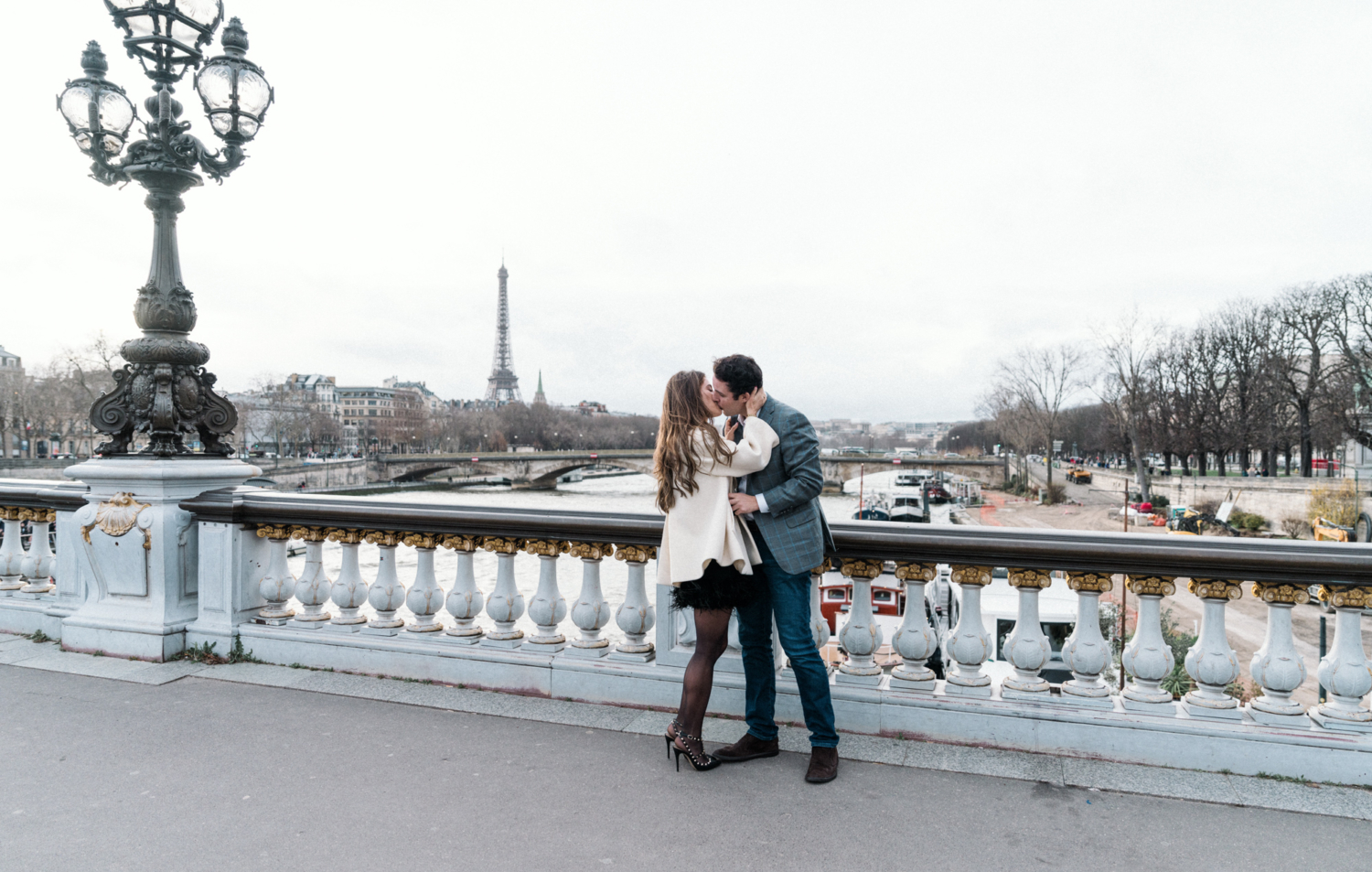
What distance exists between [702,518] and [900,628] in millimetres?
1177

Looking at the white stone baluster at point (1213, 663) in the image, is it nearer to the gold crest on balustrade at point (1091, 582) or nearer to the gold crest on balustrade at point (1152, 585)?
the gold crest on balustrade at point (1152, 585)

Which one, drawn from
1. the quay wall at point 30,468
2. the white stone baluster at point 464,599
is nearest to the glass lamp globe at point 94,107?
the white stone baluster at point 464,599

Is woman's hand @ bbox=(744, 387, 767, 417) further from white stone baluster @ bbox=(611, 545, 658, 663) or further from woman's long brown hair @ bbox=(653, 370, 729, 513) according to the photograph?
white stone baluster @ bbox=(611, 545, 658, 663)

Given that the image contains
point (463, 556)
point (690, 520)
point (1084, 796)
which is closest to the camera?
point (1084, 796)

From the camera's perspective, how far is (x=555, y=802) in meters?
2.85

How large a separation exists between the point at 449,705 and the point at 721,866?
6.07 ft

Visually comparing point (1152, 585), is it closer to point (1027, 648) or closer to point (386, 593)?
point (1027, 648)

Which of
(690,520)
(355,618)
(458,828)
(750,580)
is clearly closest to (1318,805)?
(750,580)

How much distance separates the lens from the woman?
3023mm

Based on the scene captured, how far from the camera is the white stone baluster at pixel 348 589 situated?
14.3 ft

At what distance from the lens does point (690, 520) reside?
3.10m

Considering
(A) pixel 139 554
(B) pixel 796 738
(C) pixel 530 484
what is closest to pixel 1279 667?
(B) pixel 796 738

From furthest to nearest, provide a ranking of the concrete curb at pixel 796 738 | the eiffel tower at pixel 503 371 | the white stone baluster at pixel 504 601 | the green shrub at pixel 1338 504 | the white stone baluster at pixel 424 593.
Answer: the eiffel tower at pixel 503 371 < the green shrub at pixel 1338 504 < the white stone baluster at pixel 424 593 < the white stone baluster at pixel 504 601 < the concrete curb at pixel 796 738

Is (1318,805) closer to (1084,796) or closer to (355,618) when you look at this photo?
(1084,796)
